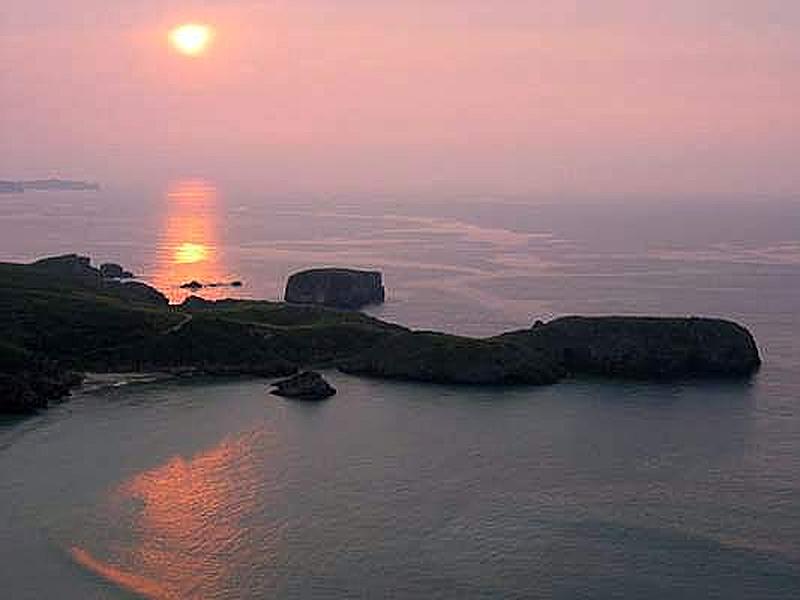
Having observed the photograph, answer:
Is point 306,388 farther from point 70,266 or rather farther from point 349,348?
point 70,266

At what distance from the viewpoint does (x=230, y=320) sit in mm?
129875

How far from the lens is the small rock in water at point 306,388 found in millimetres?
103875

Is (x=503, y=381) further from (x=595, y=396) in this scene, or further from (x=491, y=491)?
(x=491, y=491)

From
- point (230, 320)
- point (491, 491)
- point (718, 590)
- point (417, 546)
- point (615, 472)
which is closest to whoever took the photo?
point (718, 590)

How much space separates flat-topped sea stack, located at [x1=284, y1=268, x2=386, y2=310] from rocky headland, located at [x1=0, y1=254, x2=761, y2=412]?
44.3 m

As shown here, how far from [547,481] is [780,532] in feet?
59.1

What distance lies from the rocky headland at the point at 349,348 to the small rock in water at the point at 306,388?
9704 millimetres

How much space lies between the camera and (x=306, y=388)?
10406cm

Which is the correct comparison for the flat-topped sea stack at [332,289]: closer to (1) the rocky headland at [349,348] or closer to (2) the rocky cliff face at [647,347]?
(1) the rocky headland at [349,348]

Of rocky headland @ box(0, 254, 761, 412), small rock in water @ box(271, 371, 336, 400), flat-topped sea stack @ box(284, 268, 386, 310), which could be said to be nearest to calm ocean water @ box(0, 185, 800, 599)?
small rock in water @ box(271, 371, 336, 400)

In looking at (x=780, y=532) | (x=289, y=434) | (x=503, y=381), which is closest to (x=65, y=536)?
(x=289, y=434)

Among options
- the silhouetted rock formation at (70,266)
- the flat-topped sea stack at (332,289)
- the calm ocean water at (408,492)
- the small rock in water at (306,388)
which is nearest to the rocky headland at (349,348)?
the calm ocean water at (408,492)

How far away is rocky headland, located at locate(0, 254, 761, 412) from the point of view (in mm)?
112875

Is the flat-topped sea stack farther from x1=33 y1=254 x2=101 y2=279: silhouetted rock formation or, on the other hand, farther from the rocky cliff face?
the rocky cliff face
